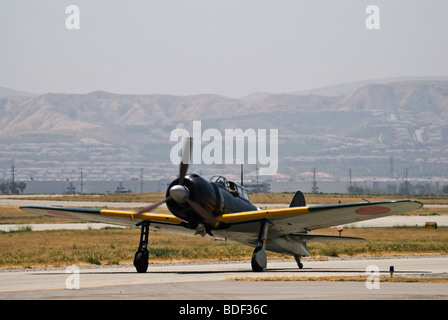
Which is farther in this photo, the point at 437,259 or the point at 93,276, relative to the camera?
the point at 437,259

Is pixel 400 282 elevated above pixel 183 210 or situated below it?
below

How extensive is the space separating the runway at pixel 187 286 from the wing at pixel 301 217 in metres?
1.50

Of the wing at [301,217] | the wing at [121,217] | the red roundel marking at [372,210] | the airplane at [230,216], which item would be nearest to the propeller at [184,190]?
the airplane at [230,216]

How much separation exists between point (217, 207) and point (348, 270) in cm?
529

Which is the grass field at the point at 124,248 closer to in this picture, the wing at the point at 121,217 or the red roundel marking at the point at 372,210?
the wing at the point at 121,217

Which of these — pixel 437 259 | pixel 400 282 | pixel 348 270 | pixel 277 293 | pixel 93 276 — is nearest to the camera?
pixel 277 293

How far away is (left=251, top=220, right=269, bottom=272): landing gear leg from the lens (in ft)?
81.5

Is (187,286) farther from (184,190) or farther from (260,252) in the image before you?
(260,252)

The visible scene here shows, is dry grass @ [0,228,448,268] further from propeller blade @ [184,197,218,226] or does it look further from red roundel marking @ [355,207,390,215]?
red roundel marking @ [355,207,390,215]

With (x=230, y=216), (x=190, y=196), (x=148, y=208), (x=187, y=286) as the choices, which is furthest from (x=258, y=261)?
(x=187, y=286)

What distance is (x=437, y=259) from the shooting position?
105ft
